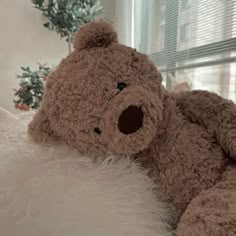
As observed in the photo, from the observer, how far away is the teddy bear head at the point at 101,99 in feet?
1.94

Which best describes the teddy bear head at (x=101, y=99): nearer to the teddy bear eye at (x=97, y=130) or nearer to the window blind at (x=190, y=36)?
the teddy bear eye at (x=97, y=130)

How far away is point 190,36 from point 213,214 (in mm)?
1527

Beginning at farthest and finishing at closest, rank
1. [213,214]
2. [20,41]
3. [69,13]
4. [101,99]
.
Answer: [20,41]
[69,13]
[101,99]
[213,214]

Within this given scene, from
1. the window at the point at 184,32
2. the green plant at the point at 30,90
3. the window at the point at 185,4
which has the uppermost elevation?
the window at the point at 185,4

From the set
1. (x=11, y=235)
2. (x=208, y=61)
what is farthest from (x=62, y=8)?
(x=11, y=235)

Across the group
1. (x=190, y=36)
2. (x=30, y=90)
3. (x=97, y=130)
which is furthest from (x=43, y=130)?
(x=30, y=90)

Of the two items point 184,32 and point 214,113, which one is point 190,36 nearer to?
point 184,32

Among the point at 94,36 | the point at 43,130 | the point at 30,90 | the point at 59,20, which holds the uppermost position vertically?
the point at 59,20

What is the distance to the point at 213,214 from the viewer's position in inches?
20.0

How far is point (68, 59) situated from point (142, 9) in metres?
1.90

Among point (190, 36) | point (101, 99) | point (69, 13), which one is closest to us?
point (101, 99)

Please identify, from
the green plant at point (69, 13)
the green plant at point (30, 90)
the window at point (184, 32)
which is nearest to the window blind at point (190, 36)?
the window at point (184, 32)

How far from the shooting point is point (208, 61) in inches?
67.6

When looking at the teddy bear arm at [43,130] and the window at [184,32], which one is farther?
the window at [184,32]
